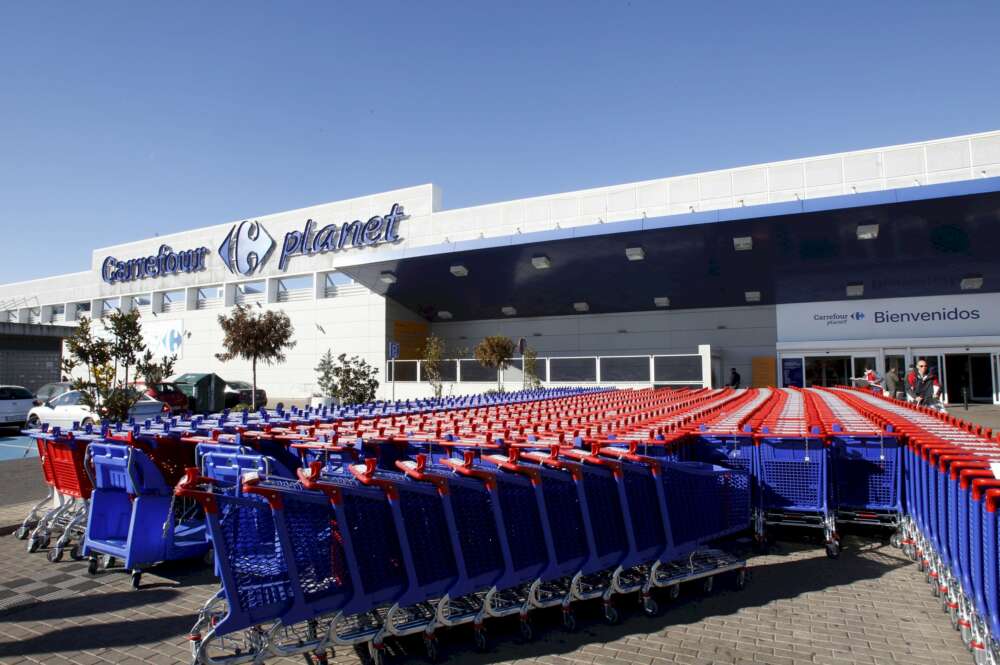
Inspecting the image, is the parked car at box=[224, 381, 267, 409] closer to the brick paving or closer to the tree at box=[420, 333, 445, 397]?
the tree at box=[420, 333, 445, 397]

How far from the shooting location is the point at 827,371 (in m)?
24.0

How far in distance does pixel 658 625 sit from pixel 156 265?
135 ft

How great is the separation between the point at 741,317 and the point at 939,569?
21.4 m

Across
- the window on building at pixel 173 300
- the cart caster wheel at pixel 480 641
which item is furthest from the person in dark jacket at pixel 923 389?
the window on building at pixel 173 300

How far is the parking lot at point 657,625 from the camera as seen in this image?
13.3ft

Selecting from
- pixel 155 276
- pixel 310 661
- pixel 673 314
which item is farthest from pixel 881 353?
pixel 155 276

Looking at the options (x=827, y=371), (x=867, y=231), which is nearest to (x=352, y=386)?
(x=867, y=231)

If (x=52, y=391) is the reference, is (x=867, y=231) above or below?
above

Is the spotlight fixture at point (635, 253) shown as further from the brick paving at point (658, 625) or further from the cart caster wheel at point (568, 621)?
the cart caster wheel at point (568, 621)

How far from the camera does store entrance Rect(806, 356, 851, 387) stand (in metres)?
23.7

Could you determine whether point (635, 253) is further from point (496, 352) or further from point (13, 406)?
point (13, 406)

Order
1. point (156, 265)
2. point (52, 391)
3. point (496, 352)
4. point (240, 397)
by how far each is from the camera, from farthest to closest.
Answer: point (156, 265) → point (240, 397) → point (496, 352) → point (52, 391)

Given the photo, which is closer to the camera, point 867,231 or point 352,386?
point 867,231

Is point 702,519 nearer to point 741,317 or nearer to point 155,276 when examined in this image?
point 741,317
